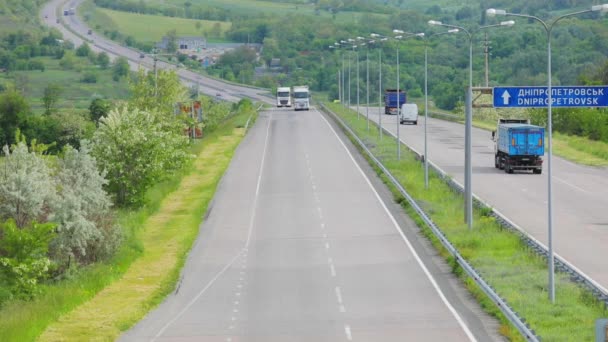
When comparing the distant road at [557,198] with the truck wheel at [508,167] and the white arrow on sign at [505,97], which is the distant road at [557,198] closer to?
the truck wheel at [508,167]

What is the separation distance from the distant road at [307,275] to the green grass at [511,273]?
1157 millimetres

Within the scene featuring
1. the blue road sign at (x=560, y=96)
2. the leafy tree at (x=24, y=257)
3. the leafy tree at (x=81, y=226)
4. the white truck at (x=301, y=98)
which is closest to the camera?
the leafy tree at (x=24, y=257)

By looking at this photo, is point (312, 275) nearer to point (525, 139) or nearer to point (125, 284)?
point (125, 284)

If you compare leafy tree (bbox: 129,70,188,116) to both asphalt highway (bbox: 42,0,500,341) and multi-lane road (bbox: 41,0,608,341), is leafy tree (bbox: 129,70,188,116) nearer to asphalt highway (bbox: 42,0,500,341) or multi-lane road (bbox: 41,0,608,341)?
multi-lane road (bbox: 41,0,608,341)

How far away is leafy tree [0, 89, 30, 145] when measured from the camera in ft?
447

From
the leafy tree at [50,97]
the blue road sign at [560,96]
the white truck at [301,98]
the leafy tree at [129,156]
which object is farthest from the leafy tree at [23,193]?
the leafy tree at [50,97]

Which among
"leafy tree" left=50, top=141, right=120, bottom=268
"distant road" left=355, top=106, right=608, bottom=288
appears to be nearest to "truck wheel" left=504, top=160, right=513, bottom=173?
"distant road" left=355, top=106, right=608, bottom=288

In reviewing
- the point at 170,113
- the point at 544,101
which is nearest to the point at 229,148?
the point at 170,113

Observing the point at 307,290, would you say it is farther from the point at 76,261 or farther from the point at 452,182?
the point at 452,182

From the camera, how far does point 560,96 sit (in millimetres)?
44781

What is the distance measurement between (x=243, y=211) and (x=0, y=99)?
88484mm

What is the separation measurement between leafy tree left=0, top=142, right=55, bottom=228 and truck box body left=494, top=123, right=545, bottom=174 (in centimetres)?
2992

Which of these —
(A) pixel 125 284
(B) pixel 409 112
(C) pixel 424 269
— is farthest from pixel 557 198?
(B) pixel 409 112

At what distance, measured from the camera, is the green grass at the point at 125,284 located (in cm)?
3306
